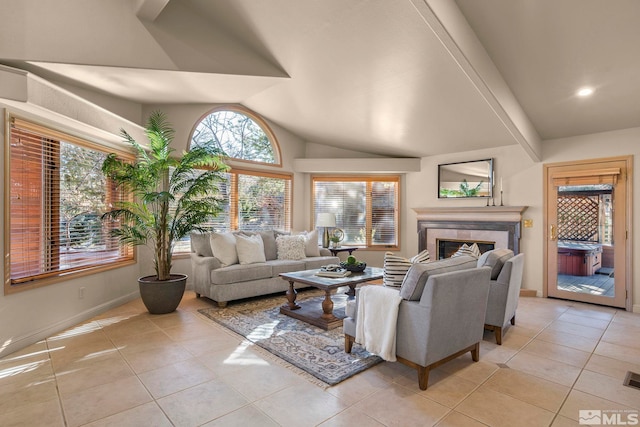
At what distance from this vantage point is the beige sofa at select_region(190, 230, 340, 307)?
4.41 meters

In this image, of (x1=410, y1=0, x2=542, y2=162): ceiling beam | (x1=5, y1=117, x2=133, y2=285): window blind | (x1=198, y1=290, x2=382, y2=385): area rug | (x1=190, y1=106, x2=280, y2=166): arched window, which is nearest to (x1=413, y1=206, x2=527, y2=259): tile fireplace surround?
(x1=410, y1=0, x2=542, y2=162): ceiling beam

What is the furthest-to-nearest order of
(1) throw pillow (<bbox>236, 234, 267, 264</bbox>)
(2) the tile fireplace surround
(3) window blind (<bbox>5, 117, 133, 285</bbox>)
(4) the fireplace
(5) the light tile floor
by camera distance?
1. (4) the fireplace
2. (2) the tile fireplace surround
3. (1) throw pillow (<bbox>236, 234, 267, 264</bbox>)
4. (3) window blind (<bbox>5, 117, 133, 285</bbox>)
5. (5) the light tile floor

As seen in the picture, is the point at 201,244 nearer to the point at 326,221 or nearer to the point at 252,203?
the point at 252,203

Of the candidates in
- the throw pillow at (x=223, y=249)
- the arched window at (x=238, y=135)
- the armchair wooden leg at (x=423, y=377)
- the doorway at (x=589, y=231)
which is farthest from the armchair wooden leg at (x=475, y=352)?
the arched window at (x=238, y=135)

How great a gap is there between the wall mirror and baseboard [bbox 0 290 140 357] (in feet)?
17.8

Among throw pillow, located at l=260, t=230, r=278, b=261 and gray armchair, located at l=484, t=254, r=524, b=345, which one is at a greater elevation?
throw pillow, located at l=260, t=230, r=278, b=261

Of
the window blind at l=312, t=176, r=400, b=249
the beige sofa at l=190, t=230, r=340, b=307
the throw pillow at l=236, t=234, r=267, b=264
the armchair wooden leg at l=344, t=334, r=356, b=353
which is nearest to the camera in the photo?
the armchair wooden leg at l=344, t=334, r=356, b=353

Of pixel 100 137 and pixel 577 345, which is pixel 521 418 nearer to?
pixel 577 345

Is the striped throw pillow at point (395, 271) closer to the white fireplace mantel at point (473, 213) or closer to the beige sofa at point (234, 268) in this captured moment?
the beige sofa at point (234, 268)

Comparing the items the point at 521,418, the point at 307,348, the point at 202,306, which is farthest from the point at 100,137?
the point at 521,418

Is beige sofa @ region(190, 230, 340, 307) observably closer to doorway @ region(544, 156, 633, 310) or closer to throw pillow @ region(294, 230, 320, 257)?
throw pillow @ region(294, 230, 320, 257)

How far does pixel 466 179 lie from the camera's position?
5.89 meters

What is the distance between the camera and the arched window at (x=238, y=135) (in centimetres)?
570

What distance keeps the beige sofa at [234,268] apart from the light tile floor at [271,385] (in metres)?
1.00
